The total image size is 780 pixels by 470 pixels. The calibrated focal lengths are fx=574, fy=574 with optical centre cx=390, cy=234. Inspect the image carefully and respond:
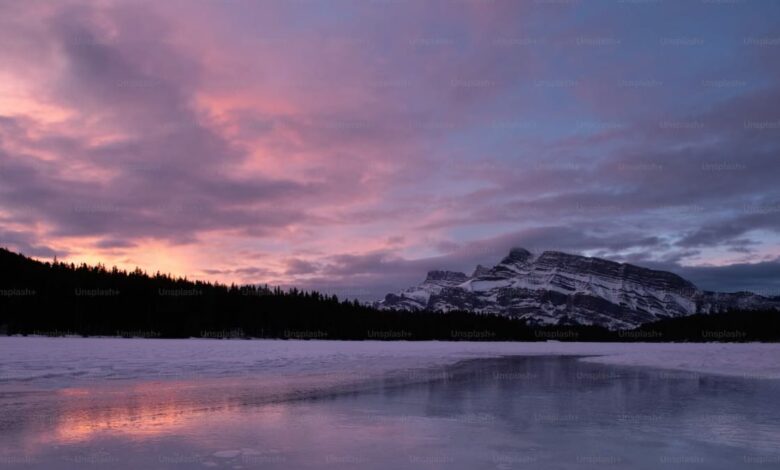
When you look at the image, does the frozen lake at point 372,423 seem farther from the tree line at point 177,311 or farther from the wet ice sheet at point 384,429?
the tree line at point 177,311

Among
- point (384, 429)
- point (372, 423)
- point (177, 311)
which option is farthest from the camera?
point (177, 311)

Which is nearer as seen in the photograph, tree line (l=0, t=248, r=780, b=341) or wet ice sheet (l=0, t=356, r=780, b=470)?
wet ice sheet (l=0, t=356, r=780, b=470)

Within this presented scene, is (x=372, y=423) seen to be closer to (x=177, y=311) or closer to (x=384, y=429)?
(x=384, y=429)

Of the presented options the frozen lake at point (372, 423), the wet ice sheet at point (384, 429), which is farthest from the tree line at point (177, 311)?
the wet ice sheet at point (384, 429)

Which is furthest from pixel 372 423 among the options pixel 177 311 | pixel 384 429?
pixel 177 311

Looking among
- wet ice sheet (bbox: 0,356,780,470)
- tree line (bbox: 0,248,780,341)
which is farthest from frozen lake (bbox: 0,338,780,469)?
tree line (bbox: 0,248,780,341)

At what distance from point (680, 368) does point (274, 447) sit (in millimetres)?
30704

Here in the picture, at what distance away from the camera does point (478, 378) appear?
25562mm

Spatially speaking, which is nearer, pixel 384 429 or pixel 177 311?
pixel 384 429

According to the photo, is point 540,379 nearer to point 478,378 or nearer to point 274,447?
point 478,378

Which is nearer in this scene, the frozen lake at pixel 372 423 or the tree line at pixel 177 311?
the frozen lake at pixel 372 423

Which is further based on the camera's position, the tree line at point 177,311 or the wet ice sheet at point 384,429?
the tree line at point 177,311

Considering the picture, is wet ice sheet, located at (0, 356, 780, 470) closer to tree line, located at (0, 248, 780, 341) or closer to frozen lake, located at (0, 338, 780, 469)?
frozen lake, located at (0, 338, 780, 469)

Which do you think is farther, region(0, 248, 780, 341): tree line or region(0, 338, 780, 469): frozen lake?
region(0, 248, 780, 341): tree line
